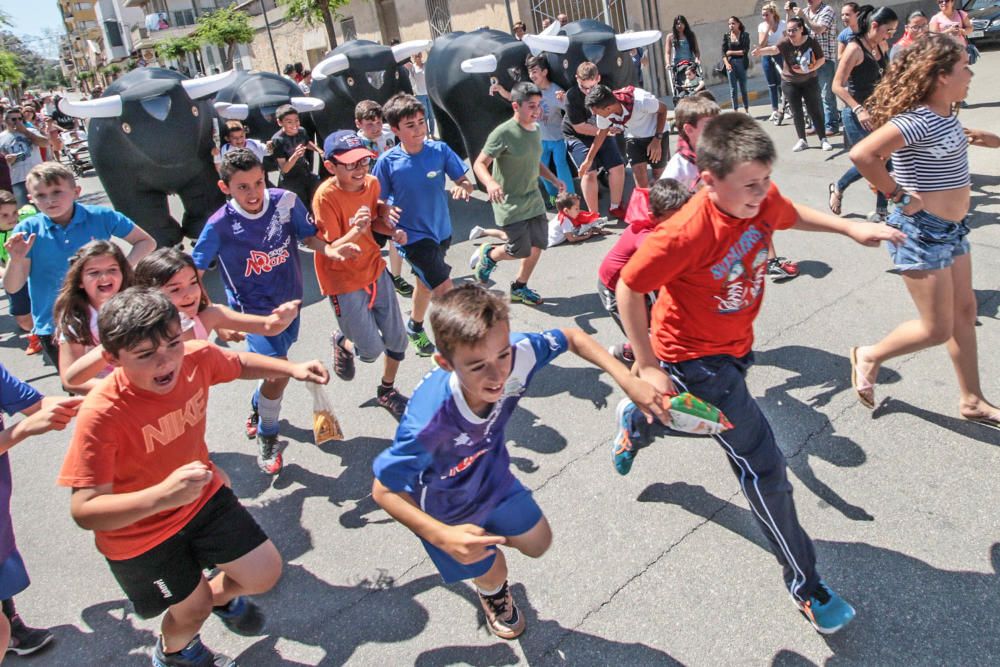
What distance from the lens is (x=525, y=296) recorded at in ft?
20.8

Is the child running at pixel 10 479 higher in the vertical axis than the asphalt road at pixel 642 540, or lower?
higher

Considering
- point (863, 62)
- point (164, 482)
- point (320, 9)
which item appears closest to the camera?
point (164, 482)

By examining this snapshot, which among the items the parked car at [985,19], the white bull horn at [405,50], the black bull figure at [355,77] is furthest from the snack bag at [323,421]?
the parked car at [985,19]

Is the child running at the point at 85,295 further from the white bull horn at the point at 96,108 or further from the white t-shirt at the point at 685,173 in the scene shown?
the white bull horn at the point at 96,108

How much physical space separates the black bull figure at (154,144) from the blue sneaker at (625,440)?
6.44m

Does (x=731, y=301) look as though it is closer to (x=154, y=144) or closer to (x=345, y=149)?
(x=345, y=149)

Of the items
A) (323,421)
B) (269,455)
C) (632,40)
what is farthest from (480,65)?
(269,455)

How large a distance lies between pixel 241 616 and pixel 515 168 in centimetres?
397

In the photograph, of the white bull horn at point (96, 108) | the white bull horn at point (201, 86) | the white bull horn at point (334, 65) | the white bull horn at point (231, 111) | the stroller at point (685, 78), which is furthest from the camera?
the stroller at point (685, 78)

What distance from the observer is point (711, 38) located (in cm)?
1820

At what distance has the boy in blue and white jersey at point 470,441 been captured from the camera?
2299 millimetres

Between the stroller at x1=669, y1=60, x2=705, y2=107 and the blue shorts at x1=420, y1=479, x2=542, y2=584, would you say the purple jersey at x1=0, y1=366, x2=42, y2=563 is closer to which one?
the blue shorts at x1=420, y1=479, x2=542, y2=584

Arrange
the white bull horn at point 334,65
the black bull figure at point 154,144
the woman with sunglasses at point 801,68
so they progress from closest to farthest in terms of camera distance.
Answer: the black bull figure at point 154,144 → the woman with sunglasses at point 801,68 → the white bull horn at point 334,65

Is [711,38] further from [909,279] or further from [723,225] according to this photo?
[723,225]
